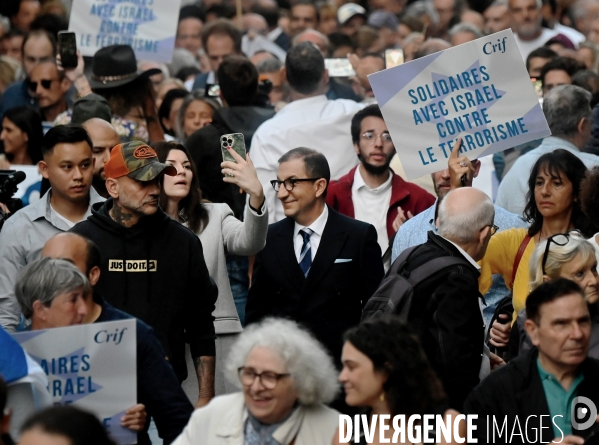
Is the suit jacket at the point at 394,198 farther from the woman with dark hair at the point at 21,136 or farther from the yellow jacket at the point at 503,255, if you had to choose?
the woman with dark hair at the point at 21,136

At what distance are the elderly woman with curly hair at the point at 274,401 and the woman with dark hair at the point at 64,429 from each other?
45.9 inches

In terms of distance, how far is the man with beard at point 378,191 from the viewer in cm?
932

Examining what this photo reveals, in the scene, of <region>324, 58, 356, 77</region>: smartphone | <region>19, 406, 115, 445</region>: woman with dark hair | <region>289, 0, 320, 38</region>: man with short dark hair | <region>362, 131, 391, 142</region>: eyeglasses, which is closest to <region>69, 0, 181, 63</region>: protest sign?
<region>324, 58, 356, 77</region>: smartphone

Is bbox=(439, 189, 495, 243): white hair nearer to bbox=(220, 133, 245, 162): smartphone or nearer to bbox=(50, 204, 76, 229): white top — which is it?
bbox=(220, 133, 245, 162): smartphone

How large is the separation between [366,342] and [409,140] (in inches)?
133

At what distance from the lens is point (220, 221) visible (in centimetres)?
823

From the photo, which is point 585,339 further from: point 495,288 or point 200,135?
point 200,135

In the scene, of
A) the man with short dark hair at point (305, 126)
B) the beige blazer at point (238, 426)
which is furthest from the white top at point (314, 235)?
the beige blazer at point (238, 426)

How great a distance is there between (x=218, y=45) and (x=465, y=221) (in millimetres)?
8402

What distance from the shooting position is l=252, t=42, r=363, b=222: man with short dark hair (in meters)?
10.1

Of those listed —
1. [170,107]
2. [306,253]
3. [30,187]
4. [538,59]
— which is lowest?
[306,253]

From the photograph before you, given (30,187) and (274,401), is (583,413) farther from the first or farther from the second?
(30,187)

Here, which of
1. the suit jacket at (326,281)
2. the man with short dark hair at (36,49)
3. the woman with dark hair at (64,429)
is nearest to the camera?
the woman with dark hair at (64,429)

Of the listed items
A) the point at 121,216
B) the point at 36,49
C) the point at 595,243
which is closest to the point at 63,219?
the point at 121,216
